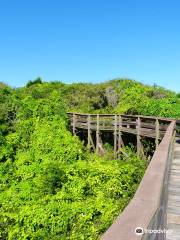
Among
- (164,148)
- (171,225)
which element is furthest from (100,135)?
(171,225)

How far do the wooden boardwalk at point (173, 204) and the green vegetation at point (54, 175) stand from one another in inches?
156

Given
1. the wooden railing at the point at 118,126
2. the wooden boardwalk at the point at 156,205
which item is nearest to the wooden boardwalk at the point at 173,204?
the wooden boardwalk at the point at 156,205

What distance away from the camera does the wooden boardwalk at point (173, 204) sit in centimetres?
512

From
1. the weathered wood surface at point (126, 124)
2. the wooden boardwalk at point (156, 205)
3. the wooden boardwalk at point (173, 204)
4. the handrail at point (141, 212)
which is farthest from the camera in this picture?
the weathered wood surface at point (126, 124)

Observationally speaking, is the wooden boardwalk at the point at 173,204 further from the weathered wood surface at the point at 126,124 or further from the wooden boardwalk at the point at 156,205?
the weathered wood surface at the point at 126,124

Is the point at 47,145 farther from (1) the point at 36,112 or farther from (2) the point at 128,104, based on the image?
(2) the point at 128,104

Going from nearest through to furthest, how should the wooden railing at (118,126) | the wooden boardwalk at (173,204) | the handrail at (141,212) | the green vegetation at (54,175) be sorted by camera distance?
1. the handrail at (141,212)
2. the wooden boardwalk at (173,204)
3. the green vegetation at (54,175)
4. the wooden railing at (118,126)

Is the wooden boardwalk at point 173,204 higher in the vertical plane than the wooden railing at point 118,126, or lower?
lower

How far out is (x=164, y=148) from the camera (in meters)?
7.86

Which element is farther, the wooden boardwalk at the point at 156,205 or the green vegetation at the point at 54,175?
the green vegetation at the point at 54,175

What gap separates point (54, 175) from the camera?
49.4 feet

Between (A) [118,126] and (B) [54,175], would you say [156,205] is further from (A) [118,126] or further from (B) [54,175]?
(A) [118,126]

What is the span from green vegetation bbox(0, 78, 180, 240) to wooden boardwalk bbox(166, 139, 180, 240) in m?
3.97

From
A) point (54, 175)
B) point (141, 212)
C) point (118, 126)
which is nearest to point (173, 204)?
point (141, 212)
